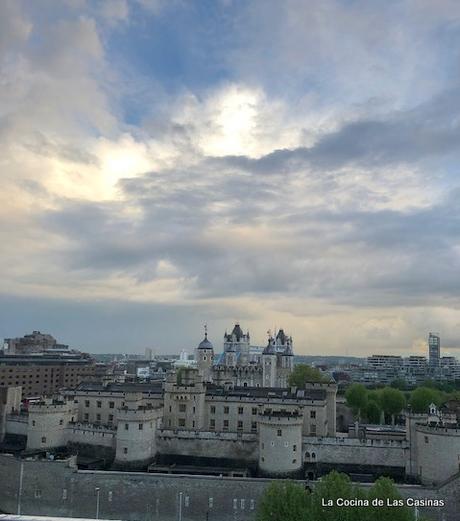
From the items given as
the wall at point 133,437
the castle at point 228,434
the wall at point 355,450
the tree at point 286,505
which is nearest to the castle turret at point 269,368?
the castle at point 228,434

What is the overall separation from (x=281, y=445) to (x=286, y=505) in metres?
20.1

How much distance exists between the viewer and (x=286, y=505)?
136ft

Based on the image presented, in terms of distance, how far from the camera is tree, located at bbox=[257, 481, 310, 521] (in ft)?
134

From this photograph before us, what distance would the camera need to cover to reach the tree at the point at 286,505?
134ft

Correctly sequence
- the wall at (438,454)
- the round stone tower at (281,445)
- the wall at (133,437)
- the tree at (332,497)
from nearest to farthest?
the tree at (332,497) → the wall at (438,454) → the round stone tower at (281,445) → the wall at (133,437)

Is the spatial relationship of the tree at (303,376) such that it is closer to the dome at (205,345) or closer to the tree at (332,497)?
the dome at (205,345)

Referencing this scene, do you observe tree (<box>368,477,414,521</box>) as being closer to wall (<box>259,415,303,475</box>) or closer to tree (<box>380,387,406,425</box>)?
wall (<box>259,415,303,475</box>)

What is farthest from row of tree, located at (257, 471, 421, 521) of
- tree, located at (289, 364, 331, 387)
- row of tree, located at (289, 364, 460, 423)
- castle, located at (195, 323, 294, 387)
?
tree, located at (289, 364, 331, 387)

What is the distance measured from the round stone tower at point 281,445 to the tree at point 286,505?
1856 centimetres

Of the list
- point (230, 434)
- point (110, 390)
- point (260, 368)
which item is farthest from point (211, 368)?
point (230, 434)

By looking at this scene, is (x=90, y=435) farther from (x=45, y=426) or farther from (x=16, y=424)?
(x=16, y=424)

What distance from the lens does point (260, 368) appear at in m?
126

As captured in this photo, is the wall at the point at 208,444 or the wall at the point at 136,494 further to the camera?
the wall at the point at 208,444

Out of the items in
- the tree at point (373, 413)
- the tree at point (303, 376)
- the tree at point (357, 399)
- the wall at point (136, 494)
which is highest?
the tree at point (303, 376)
